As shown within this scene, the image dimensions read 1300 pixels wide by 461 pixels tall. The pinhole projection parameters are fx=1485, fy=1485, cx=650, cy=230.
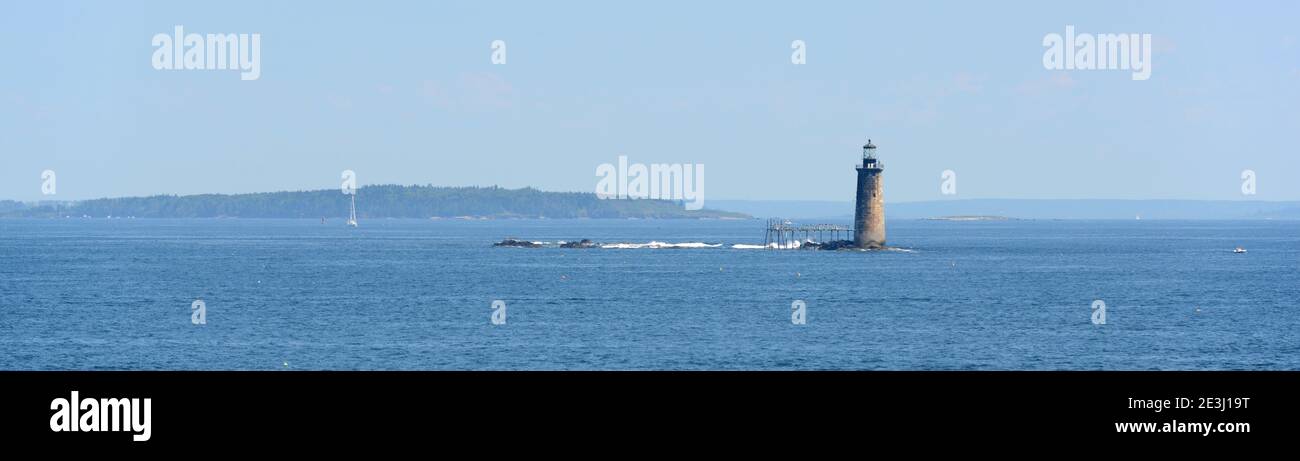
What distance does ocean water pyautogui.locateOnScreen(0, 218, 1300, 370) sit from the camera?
196 ft

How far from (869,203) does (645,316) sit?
268 feet

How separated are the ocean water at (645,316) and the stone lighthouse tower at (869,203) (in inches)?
324

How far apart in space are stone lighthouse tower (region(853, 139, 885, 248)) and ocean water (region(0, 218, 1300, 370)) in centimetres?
822

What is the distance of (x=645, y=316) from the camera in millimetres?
79188

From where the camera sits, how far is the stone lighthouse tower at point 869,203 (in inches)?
5842
